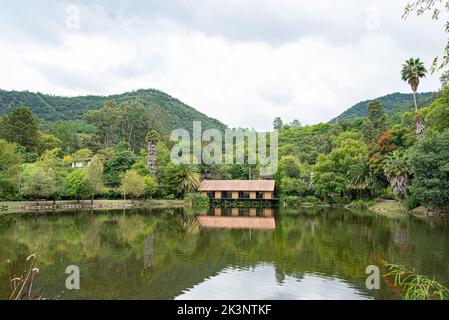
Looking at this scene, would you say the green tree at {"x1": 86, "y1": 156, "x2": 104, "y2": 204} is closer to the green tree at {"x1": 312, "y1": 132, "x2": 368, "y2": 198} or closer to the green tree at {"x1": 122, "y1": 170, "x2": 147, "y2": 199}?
the green tree at {"x1": 122, "y1": 170, "x2": 147, "y2": 199}

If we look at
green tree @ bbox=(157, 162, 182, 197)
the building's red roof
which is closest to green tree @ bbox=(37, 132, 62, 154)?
green tree @ bbox=(157, 162, 182, 197)

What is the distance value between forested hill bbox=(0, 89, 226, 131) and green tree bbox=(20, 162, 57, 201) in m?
45.8

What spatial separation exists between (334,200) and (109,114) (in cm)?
4757

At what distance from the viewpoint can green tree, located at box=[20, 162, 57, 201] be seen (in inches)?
1383

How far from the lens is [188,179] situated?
157 feet

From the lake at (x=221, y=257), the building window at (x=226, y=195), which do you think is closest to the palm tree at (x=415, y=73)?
the lake at (x=221, y=257)

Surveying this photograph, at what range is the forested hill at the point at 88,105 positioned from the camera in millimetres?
84387

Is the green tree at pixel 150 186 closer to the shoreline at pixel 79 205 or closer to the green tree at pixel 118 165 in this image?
the shoreline at pixel 79 205

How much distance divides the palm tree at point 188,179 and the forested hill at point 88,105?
3532 centimetres

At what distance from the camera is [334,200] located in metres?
45.0

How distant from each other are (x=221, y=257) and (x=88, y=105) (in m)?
92.0

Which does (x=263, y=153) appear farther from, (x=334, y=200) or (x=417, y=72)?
(x=417, y=72)

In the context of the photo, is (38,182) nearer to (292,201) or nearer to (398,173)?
(292,201)
